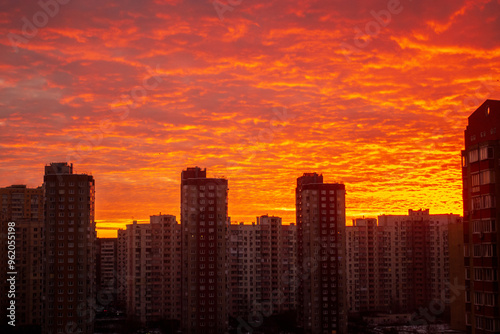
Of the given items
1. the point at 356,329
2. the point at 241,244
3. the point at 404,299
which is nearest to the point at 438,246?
the point at 404,299

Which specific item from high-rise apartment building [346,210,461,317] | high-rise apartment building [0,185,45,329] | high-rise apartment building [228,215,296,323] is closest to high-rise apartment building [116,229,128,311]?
high-rise apartment building [228,215,296,323]

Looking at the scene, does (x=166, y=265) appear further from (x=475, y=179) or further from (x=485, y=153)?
(x=485, y=153)

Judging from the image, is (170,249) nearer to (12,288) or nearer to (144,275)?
(144,275)

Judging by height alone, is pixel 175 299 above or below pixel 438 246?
below

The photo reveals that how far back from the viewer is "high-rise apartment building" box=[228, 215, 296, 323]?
6806cm

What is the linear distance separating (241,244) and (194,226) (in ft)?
65.6

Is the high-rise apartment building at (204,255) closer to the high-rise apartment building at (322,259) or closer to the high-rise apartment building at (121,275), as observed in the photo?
the high-rise apartment building at (322,259)

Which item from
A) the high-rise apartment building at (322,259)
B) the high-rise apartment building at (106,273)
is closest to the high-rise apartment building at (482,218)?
the high-rise apartment building at (322,259)

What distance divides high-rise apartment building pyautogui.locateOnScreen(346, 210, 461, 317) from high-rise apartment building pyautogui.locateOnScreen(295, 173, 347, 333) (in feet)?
63.8

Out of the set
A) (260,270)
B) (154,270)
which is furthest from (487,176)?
(260,270)

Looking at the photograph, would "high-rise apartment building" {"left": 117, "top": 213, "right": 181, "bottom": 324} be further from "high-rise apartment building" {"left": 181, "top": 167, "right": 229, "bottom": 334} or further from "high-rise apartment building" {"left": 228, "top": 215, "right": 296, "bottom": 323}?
"high-rise apartment building" {"left": 181, "top": 167, "right": 229, "bottom": 334}

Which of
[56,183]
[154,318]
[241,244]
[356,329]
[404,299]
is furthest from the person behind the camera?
[404,299]

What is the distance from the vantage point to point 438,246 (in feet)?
254

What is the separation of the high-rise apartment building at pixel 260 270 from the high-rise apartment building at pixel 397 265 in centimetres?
979
